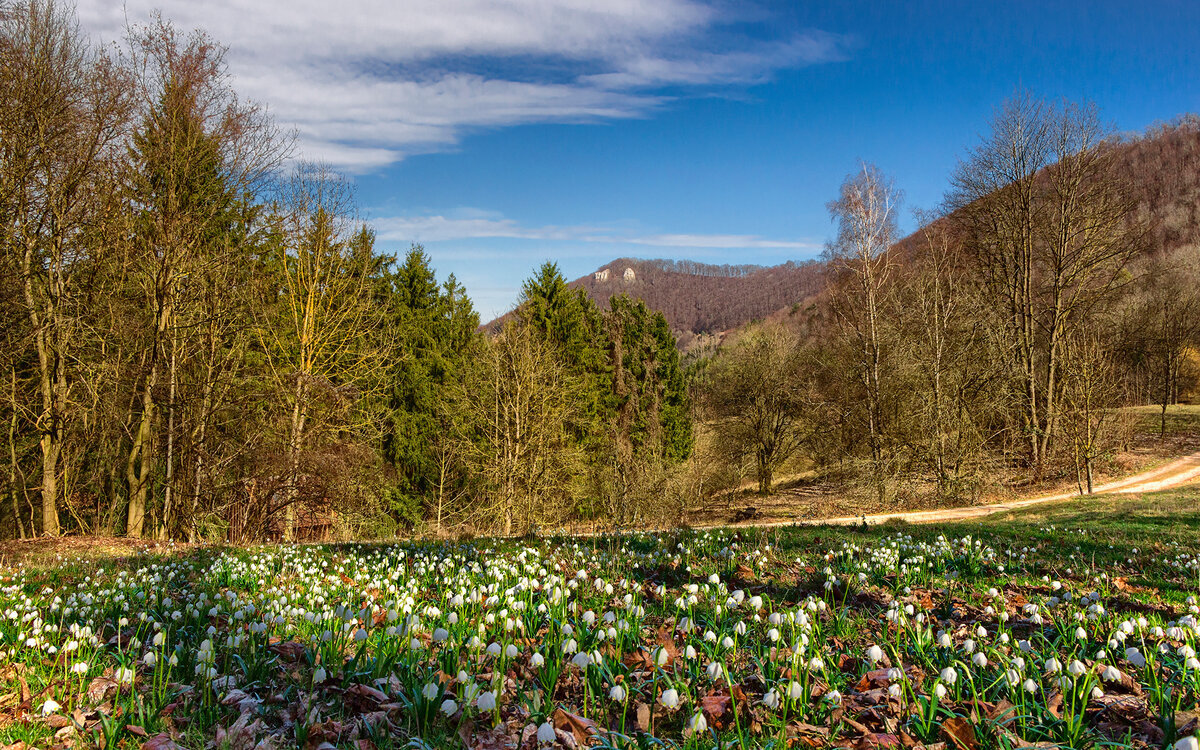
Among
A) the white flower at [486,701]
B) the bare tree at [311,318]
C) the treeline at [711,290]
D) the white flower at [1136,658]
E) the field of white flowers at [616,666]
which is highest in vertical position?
the treeline at [711,290]

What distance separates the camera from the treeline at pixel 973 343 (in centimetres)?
2339

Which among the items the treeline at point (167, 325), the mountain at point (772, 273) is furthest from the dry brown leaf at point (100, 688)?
the mountain at point (772, 273)

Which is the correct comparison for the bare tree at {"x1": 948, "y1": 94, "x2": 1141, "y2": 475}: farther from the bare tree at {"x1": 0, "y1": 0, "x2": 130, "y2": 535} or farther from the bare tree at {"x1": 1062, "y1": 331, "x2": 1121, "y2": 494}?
the bare tree at {"x1": 0, "y1": 0, "x2": 130, "y2": 535}

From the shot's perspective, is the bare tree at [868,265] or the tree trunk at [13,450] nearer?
the tree trunk at [13,450]

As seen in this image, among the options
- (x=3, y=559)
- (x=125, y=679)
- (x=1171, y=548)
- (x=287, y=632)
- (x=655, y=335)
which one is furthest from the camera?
(x=655, y=335)

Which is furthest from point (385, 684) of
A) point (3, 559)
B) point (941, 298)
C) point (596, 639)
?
point (941, 298)

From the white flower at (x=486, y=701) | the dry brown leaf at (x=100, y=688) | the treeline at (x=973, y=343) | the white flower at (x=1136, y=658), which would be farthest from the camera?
the treeline at (x=973, y=343)

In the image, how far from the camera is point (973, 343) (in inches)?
1010

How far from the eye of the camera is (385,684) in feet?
11.0

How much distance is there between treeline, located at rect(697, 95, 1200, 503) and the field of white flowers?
18794 mm

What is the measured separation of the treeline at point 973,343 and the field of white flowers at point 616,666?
18794 mm

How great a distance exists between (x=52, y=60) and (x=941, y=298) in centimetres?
Result: 2842

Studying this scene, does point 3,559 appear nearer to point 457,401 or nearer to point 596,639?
point 596,639

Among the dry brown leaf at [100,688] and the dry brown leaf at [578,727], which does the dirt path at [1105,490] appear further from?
the dry brown leaf at [100,688]
